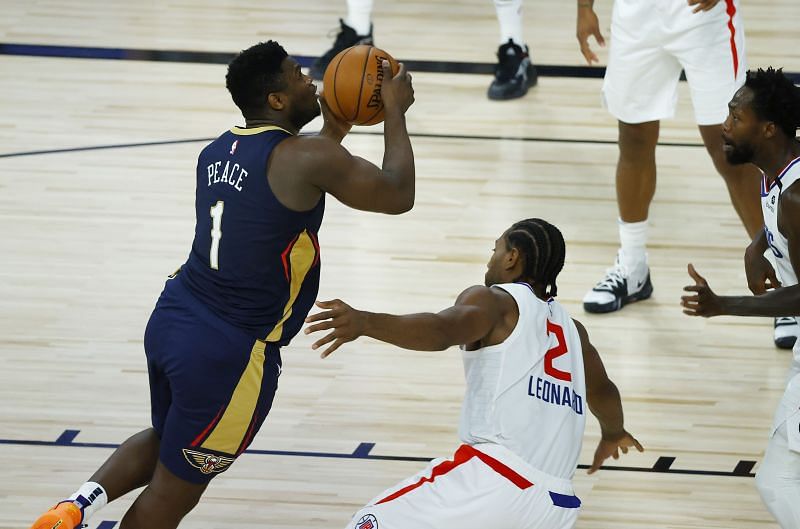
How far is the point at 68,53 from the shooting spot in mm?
8375

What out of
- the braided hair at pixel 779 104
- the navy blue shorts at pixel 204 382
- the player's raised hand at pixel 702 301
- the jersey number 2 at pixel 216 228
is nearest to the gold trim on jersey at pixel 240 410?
the navy blue shorts at pixel 204 382

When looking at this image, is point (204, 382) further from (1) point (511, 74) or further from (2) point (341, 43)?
(2) point (341, 43)

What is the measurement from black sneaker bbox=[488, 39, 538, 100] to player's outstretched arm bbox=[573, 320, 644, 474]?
4.48 meters

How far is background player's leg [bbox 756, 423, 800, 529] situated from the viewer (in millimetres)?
3246

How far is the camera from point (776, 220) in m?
3.47

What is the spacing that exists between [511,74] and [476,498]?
5152 mm

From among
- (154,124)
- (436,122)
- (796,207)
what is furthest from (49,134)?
(796,207)

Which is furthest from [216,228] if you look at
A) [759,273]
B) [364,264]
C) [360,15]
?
[360,15]

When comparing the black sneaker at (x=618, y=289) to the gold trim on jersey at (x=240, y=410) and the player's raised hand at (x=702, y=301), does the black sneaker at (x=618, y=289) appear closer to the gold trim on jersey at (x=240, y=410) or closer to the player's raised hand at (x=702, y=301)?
the player's raised hand at (x=702, y=301)

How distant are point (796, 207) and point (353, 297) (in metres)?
2.37

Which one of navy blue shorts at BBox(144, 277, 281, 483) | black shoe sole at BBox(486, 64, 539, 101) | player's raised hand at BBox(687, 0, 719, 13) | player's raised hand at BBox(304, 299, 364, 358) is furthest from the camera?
black shoe sole at BBox(486, 64, 539, 101)

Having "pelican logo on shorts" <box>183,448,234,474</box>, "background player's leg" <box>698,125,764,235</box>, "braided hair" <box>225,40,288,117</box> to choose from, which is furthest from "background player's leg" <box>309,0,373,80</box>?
"pelican logo on shorts" <box>183,448,234,474</box>

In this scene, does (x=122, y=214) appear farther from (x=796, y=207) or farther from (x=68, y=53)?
(x=796, y=207)

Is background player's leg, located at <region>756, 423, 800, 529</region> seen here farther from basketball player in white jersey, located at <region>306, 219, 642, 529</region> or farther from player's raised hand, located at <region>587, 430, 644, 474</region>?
basketball player in white jersey, located at <region>306, 219, 642, 529</region>
